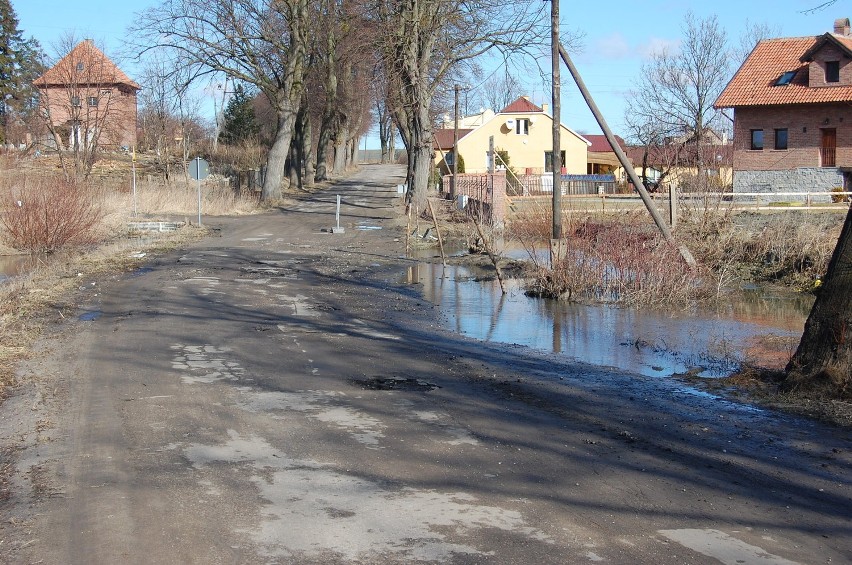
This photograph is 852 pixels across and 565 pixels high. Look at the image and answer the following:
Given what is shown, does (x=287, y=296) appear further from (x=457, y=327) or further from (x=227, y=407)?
(x=227, y=407)

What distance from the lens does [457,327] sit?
1338 centimetres

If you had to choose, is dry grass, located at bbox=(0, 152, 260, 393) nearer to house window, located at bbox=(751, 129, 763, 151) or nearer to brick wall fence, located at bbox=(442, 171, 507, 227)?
brick wall fence, located at bbox=(442, 171, 507, 227)

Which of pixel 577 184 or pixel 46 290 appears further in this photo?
pixel 577 184

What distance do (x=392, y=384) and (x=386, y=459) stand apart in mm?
2672

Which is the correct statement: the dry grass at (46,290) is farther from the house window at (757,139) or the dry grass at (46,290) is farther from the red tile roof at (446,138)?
the red tile roof at (446,138)

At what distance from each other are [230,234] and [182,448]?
22967mm

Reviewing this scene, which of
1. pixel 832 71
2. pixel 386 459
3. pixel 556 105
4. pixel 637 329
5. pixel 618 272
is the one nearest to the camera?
pixel 386 459

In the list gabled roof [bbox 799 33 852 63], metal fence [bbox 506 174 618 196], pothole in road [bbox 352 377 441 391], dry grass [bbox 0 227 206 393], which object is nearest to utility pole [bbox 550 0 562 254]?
dry grass [bbox 0 227 206 393]

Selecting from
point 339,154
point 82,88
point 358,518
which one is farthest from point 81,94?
point 358,518

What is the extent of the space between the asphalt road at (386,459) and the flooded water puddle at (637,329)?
1.00m

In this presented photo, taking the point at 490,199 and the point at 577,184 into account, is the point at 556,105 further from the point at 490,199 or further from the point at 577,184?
the point at 577,184

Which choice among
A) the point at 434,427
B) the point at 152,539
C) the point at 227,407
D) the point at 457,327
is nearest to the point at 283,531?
the point at 152,539

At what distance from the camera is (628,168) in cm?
1834

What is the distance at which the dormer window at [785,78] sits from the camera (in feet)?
158
